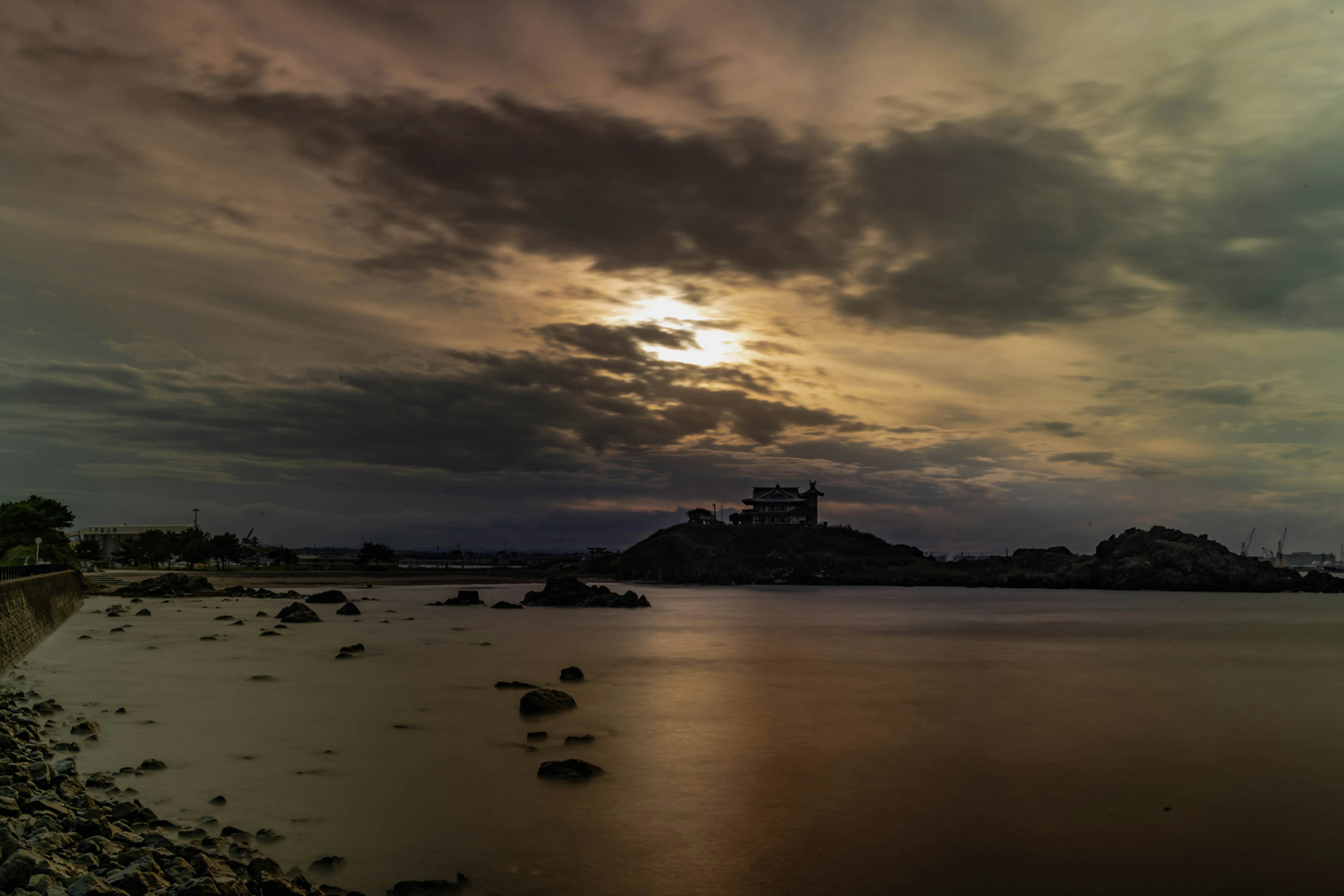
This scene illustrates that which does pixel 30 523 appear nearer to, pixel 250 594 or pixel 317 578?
pixel 250 594

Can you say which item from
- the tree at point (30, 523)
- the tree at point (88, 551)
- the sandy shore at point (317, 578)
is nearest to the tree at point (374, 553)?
the sandy shore at point (317, 578)

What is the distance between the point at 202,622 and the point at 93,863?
51149 millimetres

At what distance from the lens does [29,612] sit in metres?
37.2

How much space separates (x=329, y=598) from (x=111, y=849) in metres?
73.7

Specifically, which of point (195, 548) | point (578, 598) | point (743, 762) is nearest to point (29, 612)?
point (743, 762)

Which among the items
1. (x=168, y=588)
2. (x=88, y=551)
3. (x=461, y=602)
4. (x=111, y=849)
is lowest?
(x=461, y=602)

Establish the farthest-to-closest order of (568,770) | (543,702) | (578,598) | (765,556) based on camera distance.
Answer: (765,556), (578,598), (543,702), (568,770)

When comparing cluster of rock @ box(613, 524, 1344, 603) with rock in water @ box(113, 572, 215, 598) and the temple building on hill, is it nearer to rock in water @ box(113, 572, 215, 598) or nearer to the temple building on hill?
the temple building on hill

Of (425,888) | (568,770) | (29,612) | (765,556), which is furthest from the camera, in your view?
(765,556)

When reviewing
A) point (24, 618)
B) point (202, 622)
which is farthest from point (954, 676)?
point (202, 622)

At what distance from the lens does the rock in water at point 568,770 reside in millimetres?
19594

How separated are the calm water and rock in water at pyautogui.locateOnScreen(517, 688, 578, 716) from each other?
1.81 feet

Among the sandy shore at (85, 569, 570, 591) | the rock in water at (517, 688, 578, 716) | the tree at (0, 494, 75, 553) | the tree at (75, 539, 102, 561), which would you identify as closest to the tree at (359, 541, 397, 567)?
the sandy shore at (85, 569, 570, 591)

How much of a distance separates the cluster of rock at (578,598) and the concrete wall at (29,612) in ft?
147
